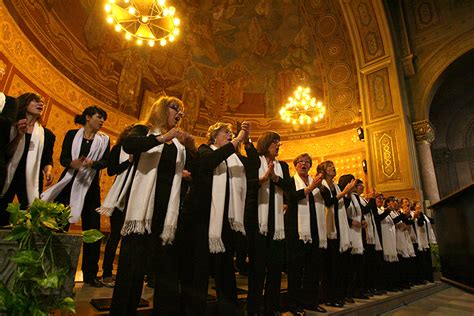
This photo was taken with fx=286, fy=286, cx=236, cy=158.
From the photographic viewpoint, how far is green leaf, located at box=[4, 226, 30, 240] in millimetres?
1308

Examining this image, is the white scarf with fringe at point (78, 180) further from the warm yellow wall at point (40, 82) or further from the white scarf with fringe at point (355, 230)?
the warm yellow wall at point (40, 82)

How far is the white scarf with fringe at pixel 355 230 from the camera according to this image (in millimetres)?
3809

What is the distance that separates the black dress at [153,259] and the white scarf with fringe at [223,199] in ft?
1.00

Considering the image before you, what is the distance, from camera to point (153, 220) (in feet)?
6.27

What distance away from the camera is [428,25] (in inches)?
432

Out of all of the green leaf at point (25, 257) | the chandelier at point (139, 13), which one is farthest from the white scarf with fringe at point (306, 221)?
the chandelier at point (139, 13)

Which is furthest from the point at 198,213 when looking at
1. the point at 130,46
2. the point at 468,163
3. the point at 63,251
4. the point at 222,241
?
the point at 468,163

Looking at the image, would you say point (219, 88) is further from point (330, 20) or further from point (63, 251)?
point (63, 251)

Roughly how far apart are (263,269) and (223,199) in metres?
0.73

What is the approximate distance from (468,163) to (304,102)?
8852 mm

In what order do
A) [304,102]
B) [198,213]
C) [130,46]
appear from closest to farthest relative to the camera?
[198,213] → [304,102] → [130,46]

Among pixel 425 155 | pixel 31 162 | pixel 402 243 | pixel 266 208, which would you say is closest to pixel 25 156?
pixel 31 162

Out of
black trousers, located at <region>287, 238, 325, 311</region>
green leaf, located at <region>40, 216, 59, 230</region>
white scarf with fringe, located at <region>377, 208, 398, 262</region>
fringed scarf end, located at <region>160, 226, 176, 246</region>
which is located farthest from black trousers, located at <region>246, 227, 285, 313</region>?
white scarf with fringe, located at <region>377, 208, 398, 262</region>

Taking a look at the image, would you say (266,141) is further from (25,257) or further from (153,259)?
(25,257)
